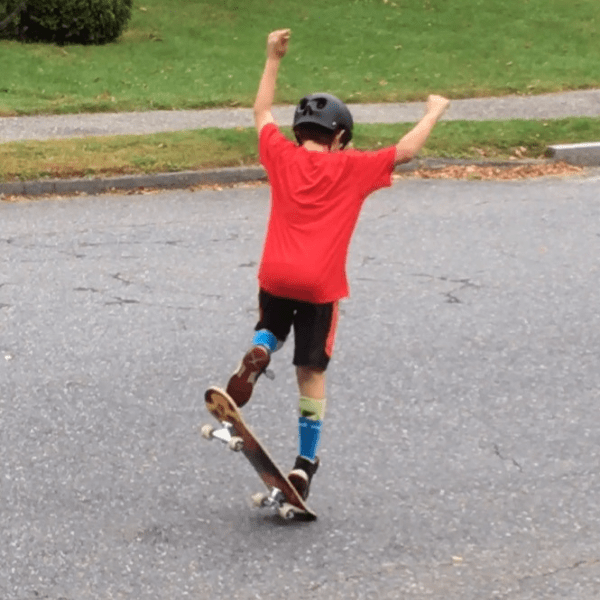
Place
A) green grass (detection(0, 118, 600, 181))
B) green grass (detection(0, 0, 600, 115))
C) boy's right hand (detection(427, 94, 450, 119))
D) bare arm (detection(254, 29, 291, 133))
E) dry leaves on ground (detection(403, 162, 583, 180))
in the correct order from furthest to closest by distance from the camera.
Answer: green grass (detection(0, 0, 600, 115)), dry leaves on ground (detection(403, 162, 583, 180)), green grass (detection(0, 118, 600, 181)), bare arm (detection(254, 29, 291, 133)), boy's right hand (detection(427, 94, 450, 119))

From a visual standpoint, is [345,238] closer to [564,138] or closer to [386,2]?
[564,138]

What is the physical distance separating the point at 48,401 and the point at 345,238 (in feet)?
7.18

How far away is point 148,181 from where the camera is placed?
12.6 metres

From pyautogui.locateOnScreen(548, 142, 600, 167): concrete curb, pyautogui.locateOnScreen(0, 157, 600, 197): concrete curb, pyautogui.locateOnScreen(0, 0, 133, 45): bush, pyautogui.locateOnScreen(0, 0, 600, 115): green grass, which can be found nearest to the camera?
pyautogui.locateOnScreen(0, 157, 600, 197): concrete curb

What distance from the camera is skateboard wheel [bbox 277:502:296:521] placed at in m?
5.35

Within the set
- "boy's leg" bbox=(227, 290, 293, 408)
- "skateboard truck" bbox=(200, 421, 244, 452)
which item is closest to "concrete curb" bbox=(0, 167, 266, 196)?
"boy's leg" bbox=(227, 290, 293, 408)

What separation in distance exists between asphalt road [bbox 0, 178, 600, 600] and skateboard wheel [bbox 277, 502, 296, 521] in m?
0.07

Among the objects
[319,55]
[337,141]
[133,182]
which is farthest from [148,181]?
[319,55]

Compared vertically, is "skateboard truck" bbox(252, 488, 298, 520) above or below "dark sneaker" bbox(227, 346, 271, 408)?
below

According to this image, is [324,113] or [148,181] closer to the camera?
[324,113]

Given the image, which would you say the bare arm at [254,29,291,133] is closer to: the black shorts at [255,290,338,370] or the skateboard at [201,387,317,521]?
the black shorts at [255,290,338,370]

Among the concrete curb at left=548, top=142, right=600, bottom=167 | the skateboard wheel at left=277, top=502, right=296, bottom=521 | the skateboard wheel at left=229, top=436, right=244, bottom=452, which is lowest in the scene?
the concrete curb at left=548, top=142, right=600, bottom=167

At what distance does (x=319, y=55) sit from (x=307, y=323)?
50.9 feet

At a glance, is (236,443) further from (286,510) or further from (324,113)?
(324,113)
